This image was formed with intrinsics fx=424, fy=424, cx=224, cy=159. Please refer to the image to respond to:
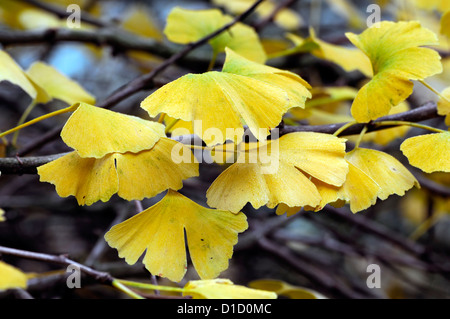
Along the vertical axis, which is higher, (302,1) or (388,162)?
(302,1)

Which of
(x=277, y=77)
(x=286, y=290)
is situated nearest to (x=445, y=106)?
(x=277, y=77)

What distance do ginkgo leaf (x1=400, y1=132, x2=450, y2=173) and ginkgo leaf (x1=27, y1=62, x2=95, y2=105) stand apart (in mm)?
428

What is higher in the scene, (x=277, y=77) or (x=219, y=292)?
(x=277, y=77)

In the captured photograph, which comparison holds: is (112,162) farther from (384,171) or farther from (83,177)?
(384,171)

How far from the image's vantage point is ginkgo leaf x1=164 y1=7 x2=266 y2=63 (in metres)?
0.64

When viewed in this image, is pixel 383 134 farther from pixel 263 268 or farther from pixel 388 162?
pixel 263 268

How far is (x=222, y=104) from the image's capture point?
1.25ft

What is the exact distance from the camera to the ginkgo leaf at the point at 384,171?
0.41 metres

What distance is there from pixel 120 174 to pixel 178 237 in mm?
81

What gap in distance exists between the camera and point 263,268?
144 cm

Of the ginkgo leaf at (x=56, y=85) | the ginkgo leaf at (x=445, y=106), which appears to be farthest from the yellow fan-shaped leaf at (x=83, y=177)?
the ginkgo leaf at (x=445, y=106)
